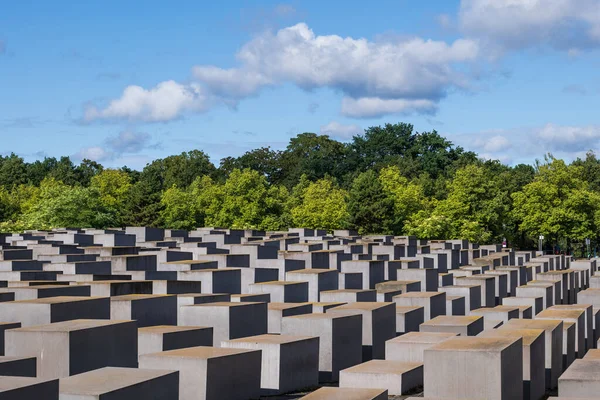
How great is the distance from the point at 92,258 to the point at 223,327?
44.3 ft

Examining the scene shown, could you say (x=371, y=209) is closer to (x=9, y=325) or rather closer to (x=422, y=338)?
(x=422, y=338)

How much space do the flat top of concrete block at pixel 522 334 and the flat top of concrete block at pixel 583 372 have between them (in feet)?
5.61

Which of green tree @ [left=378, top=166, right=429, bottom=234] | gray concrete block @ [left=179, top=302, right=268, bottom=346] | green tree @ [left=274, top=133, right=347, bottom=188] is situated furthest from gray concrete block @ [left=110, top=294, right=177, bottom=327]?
green tree @ [left=274, top=133, right=347, bottom=188]

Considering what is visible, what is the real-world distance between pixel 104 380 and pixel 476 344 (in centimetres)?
622

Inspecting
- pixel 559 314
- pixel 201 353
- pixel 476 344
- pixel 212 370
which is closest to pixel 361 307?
pixel 559 314

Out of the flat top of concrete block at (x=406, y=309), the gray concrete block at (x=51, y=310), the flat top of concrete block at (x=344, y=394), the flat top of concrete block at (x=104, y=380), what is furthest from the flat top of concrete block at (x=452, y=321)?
the flat top of concrete block at (x=104, y=380)

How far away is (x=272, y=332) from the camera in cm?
2233

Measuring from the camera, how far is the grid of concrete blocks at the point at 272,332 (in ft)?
45.1

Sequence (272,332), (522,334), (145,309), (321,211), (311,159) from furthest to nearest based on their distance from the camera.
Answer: (311,159) < (321,211) < (272,332) < (145,309) < (522,334)

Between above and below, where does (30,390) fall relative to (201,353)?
above

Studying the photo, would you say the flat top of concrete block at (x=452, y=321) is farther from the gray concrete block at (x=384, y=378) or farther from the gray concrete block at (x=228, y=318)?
the gray concrete block at (x=384, y=378)

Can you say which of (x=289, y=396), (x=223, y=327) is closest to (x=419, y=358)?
(x=289, y=396)

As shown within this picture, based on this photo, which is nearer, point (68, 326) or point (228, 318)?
point (68, 326)

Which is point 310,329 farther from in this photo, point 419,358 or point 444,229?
point 444,229
